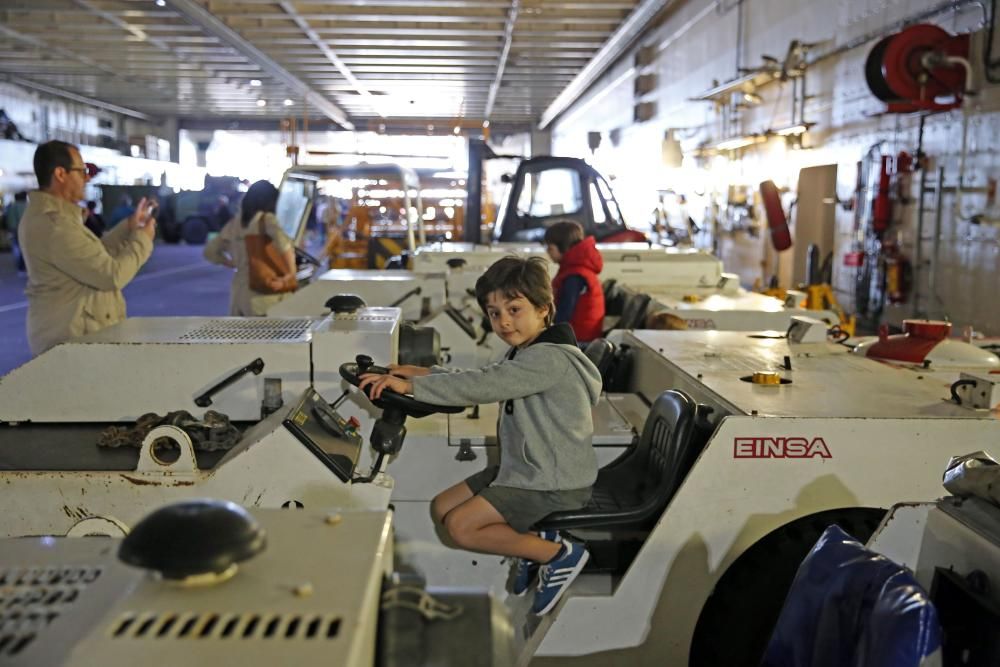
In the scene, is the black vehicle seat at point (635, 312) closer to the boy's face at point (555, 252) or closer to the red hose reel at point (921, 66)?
the boy's face at point (555, 252)

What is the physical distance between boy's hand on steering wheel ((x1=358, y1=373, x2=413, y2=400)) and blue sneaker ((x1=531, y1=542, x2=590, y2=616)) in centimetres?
63

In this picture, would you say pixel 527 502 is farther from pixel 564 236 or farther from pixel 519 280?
pixel 564 236

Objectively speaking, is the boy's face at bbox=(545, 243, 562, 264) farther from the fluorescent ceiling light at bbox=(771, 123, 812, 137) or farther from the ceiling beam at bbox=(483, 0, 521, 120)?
the ceiling beam at bbox=(483, 0, 521, 120)

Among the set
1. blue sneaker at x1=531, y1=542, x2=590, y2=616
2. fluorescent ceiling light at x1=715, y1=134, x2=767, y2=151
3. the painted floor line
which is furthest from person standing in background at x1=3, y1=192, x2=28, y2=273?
blue sneaker at x1=531, y1=542, x2=590, y2=616

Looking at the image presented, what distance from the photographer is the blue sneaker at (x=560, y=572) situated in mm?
2691

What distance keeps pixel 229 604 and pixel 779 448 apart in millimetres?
1784

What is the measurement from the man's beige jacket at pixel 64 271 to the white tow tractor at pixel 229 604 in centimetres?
245

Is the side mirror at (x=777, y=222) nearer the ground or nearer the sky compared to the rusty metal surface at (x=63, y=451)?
nearer the sky

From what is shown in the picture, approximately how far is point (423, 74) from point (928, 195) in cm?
1211

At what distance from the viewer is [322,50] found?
1576 centimetres

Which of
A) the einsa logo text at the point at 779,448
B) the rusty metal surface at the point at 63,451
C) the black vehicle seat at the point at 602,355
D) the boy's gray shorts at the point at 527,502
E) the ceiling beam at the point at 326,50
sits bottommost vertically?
the boy's gray shorts at the point at 527,502

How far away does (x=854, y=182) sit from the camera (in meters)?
9.11

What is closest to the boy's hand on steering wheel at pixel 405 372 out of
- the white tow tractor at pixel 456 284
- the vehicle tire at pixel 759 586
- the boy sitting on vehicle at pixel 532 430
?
the boy sitting on vehicle at pixel 532 430

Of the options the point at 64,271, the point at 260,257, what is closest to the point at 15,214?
the point at 260,257
